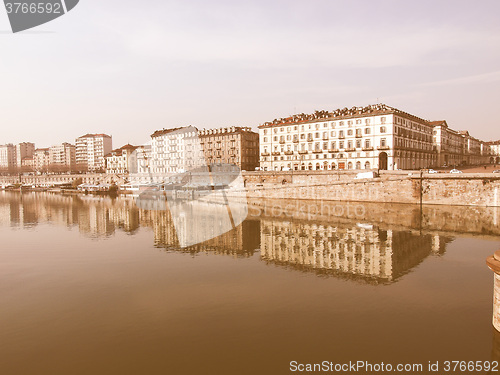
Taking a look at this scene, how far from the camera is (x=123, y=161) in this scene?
175 meters

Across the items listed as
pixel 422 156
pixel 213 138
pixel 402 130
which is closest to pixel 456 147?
pixel 422 156

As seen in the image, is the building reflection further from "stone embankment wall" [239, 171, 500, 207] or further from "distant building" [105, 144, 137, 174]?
"distant building" [105, 144, 137, 174]

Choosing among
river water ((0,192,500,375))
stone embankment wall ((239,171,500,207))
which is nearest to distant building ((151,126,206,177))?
stone embankment wall ((239,171,500,207))

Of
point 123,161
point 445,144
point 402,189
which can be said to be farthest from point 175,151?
point 402,189

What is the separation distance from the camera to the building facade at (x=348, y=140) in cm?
8469

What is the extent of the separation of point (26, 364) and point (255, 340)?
909 centimetres

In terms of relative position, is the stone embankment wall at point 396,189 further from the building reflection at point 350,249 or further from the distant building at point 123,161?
the distant building at point 123,161

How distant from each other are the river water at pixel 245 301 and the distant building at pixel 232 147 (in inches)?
3294

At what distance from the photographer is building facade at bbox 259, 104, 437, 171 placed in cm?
8469

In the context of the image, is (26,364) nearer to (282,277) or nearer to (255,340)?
(255,340)

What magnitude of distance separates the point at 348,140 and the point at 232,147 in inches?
1786

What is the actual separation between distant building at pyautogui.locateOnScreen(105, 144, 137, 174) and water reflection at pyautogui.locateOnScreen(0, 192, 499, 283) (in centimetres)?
10754

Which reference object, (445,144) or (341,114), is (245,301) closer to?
(341,114)

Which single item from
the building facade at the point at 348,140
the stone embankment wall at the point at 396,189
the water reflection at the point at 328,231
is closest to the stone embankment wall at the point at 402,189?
the stone embankment wall at the point at 396,189
